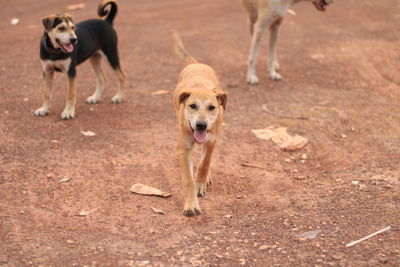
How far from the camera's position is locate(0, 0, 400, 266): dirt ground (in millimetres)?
4914

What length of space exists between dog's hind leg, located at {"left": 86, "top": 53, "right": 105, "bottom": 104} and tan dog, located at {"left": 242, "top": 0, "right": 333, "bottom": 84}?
2.59 m

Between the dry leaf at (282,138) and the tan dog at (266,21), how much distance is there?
84.3 inches

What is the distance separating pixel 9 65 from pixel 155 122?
386 centimetres

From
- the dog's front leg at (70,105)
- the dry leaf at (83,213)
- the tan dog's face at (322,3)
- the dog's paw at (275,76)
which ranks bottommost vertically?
the dog's paw at (275,76)

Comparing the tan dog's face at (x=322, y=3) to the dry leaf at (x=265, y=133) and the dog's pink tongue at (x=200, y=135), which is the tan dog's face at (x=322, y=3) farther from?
the dog's pink tongue at (x=200, y=135)

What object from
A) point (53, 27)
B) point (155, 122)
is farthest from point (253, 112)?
point (53, 27)

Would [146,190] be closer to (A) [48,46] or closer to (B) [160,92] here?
(A) [48,46]

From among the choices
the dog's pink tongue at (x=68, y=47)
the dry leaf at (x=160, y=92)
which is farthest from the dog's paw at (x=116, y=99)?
the dog's pink tongue at (x=68, y=47)

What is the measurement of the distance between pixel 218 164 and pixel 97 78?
9.76ft

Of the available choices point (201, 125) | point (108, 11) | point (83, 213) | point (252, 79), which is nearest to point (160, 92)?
point (108, 11)

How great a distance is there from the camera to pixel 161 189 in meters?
6.17

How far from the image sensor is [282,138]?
7543 millimetres

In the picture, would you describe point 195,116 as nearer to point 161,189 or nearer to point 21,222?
point 161,189

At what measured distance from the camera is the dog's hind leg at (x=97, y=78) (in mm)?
8781
